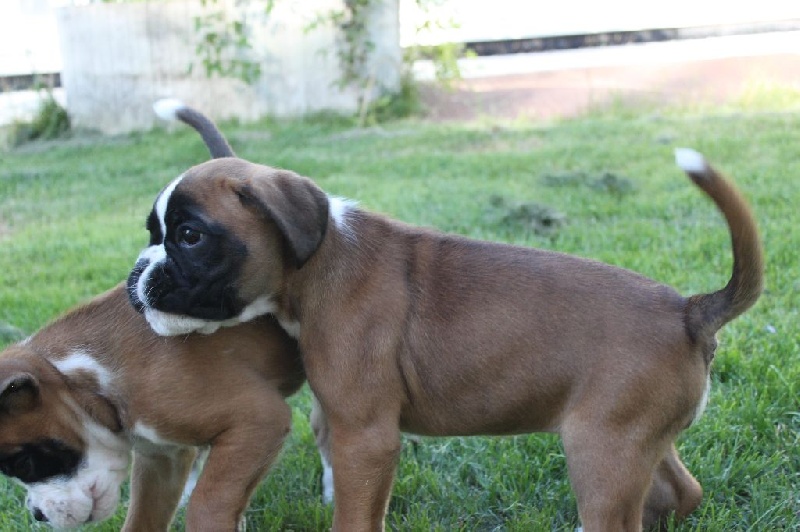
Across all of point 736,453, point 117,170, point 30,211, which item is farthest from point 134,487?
point 117,170

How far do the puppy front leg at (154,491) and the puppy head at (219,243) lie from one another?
27.4 inches

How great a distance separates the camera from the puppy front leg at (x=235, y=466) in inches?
127

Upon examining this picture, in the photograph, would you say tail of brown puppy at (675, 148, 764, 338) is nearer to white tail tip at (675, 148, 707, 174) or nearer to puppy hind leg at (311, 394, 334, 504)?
white tail tip at (675, 148, 707, 174)

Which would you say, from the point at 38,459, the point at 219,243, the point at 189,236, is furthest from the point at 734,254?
the point at 38,459

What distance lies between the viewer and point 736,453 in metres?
3.89

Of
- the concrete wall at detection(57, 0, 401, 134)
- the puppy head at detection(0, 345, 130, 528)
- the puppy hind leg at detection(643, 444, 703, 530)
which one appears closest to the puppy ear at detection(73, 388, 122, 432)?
the puppy head at detection(0, 345, 130, 528)

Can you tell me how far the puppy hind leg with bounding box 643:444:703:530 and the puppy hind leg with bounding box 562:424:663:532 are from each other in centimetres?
54

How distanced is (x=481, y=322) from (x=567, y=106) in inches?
366

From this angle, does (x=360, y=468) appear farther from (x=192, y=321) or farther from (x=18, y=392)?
(x=18, y=392)

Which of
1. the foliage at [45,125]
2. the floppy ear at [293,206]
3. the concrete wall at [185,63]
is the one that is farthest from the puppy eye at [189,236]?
the foliage at [45,125]

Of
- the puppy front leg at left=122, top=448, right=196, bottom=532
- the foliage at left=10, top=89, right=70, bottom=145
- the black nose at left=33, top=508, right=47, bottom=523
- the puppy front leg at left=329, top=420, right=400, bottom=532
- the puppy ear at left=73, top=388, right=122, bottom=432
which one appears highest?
the puppy ear at left=73, top=388, right=122, bottom=432

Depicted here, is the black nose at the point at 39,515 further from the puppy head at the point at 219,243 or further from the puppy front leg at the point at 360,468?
the puppy front leg at the point at 360,468

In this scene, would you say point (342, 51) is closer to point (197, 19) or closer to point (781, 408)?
point (197, 19)

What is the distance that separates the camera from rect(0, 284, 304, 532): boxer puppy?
327cm
